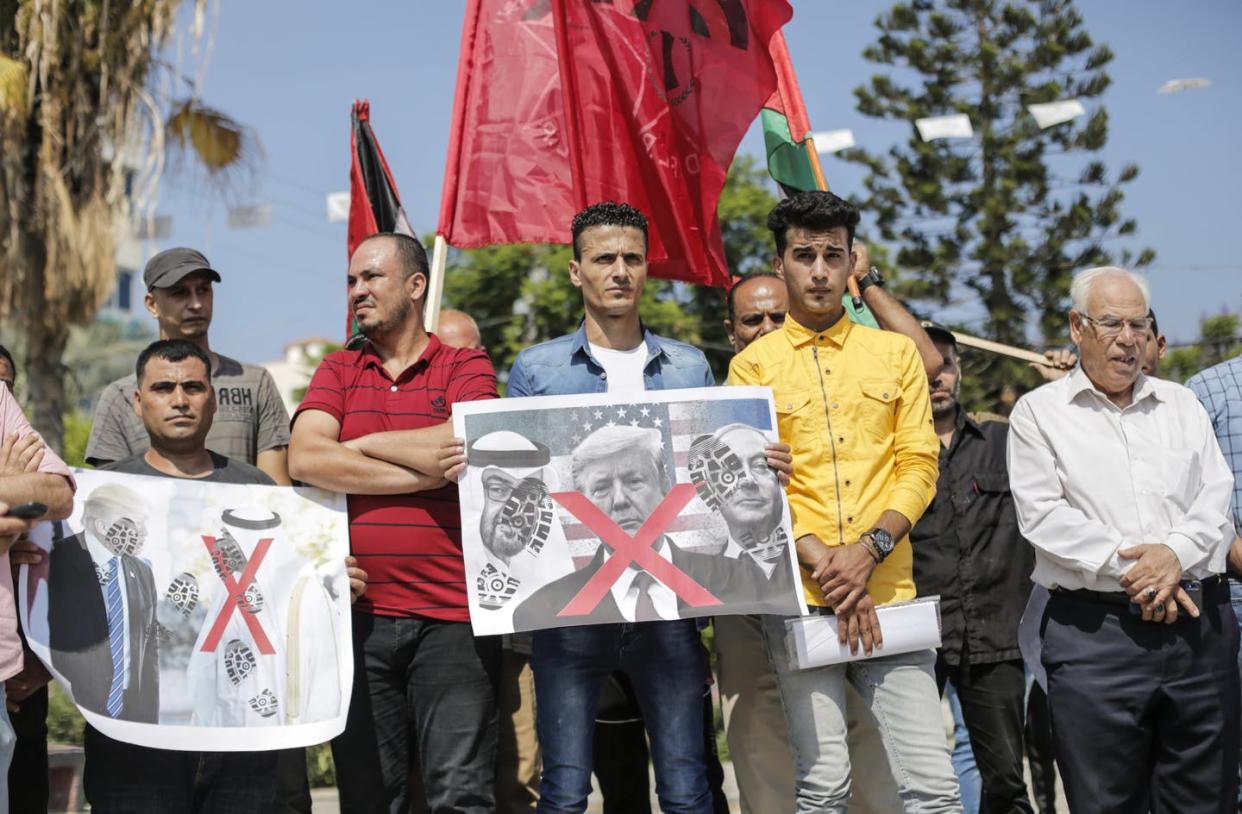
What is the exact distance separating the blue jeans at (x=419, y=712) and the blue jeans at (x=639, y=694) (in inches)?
8.9

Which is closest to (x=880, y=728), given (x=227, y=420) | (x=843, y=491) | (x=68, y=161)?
(x=843, y=491)

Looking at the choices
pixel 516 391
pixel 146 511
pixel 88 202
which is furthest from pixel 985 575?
pixel 88 202

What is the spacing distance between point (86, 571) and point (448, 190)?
8.45 ft

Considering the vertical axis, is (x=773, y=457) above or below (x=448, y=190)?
→ below

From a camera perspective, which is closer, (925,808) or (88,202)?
(925,808)

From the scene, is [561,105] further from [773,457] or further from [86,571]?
[86,571]

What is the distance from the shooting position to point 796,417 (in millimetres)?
4559

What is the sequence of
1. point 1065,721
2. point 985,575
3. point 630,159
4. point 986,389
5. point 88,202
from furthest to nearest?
point 986,389 < point 88,202 < point 630,159 < point 985,575 < point 1065,721

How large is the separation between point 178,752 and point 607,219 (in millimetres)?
2241

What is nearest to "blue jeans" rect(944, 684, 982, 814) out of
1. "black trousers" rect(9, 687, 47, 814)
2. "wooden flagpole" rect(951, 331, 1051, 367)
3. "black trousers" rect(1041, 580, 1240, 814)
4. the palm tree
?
"black trousers" rect(1041, 580, 1240, 814)

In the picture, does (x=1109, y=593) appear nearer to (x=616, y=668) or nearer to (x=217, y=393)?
(x=616, y=668)

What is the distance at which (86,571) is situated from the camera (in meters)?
4.48

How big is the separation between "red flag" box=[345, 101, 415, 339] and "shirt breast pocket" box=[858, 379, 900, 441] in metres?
3.33

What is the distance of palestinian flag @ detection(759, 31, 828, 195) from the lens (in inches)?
257
